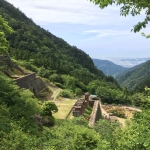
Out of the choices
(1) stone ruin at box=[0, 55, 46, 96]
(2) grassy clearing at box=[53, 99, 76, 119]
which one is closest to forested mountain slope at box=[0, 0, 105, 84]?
(1) stone ruin at box=[0, 55, 46, 96]

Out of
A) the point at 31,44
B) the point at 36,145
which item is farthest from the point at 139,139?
the point at 31,44

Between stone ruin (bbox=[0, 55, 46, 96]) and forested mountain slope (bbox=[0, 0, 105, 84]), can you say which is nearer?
stone ruin (bbox=[0, 55, 46, 96])

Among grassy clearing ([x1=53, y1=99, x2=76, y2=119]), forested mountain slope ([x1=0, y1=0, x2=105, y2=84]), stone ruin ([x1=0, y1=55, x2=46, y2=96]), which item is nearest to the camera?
grassy clearing ([x1=53, y1=99, x2=76, y2=119])

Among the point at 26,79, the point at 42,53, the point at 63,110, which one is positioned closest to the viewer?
the point at 63,110

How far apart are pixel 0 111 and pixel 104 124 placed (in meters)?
8.32

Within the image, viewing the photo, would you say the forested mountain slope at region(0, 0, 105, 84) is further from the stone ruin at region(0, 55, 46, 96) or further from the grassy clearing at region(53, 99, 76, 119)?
the grassy clearing at region(53, 99, 76, 119)

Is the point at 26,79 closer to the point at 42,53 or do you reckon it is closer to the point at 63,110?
the point at 63,110

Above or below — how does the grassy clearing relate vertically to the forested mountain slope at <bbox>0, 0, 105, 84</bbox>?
below

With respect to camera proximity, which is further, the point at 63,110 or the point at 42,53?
the point at 42,53

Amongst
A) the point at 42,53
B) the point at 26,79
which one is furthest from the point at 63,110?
the point at 42,53

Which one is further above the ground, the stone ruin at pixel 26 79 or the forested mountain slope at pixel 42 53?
the forested mountain slope at pixel 42 53

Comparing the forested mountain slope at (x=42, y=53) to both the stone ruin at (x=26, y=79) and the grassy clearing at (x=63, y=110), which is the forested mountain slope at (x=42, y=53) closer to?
the stone ruin at (x=26, y=79)

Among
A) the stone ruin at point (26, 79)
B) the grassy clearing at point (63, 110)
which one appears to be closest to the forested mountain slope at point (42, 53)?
the stone ruin at point (26, 79)

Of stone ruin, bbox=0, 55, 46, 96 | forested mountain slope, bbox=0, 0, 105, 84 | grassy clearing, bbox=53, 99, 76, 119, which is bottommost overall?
grassy clearing, bbox=53, 99, 76, 119
